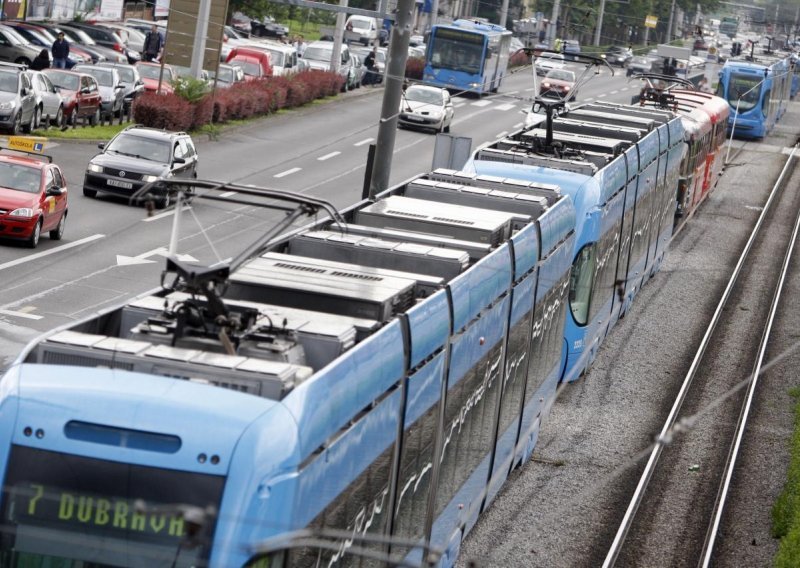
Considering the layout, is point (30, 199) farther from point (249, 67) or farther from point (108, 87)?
point (249, 67)

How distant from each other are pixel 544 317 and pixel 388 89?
7.67 metres

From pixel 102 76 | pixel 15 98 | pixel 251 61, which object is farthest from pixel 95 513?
pixel 251 61

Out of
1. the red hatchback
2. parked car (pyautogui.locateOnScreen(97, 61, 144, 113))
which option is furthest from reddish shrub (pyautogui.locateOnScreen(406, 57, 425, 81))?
the red hatchback

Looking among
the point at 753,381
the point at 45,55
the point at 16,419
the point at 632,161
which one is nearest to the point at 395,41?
the point at 632,161

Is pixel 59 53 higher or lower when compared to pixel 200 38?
lower

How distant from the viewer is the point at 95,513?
7234 millimetres

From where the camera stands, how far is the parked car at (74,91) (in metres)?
38.8

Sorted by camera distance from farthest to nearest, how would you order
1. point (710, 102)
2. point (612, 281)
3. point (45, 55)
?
point (45, 55) → point (710, 102) → point (612, 281)

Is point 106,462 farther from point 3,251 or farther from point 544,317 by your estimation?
point 3,251

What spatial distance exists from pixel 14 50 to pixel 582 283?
31.1 metres

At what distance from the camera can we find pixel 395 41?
2256 cm

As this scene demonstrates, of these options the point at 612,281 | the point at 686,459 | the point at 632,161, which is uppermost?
the point at 632,161

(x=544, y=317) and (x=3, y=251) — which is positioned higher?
(x=544, y=317)

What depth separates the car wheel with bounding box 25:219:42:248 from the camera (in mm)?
25219
